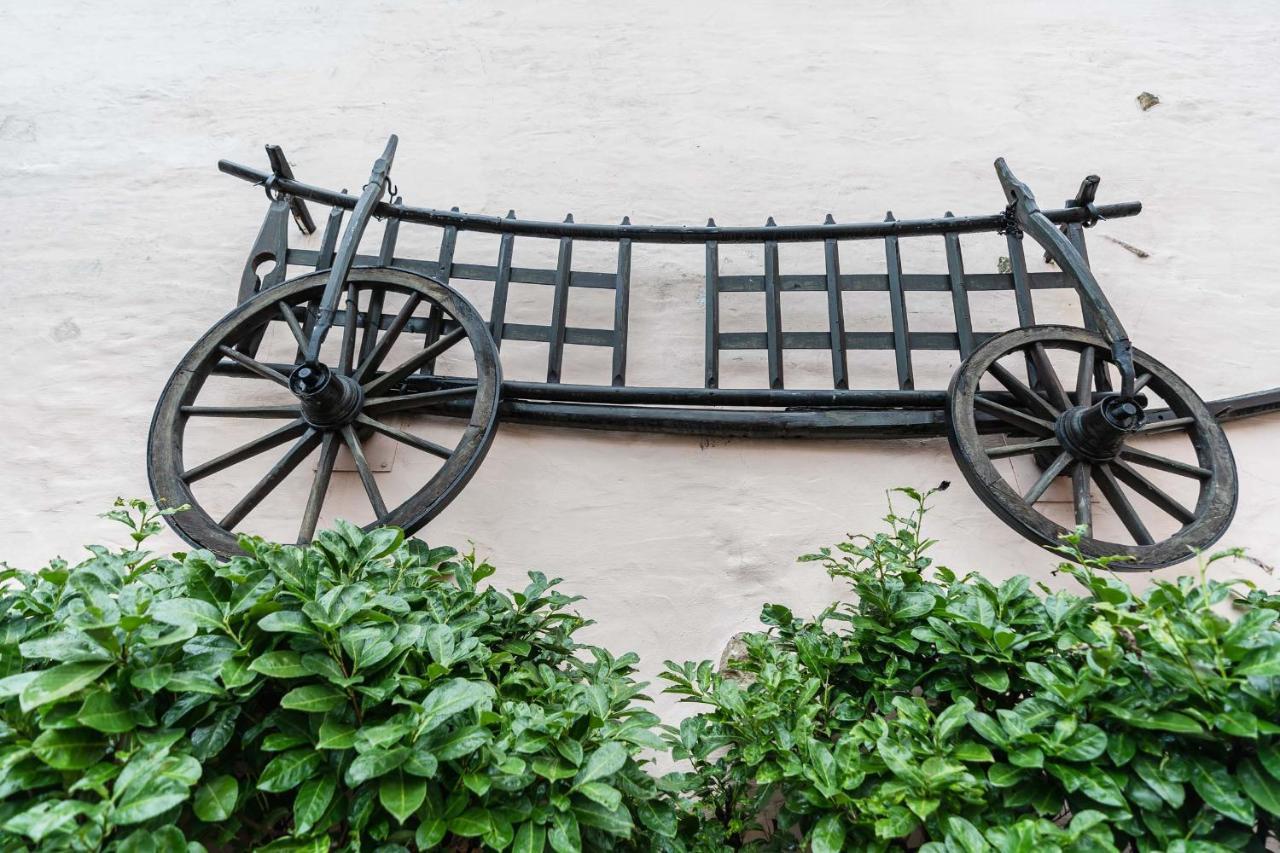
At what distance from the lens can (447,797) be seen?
85 centimetres

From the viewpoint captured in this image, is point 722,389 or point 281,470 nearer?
point 281,470

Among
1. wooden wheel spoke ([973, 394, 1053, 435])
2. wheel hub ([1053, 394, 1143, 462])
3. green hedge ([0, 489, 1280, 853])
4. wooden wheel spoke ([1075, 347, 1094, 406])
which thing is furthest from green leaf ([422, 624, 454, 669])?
wooden wheel spoke ([1075, 347, 1094, 406])

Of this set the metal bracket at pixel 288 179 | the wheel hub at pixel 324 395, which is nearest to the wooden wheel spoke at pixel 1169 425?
the wheel hub at pixel 324 395

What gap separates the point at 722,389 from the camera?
1702 mm

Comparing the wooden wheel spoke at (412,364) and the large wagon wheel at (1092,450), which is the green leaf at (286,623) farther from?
the large wagon wheel at (1092,450)

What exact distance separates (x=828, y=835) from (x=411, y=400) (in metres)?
1.17

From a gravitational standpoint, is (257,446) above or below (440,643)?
above

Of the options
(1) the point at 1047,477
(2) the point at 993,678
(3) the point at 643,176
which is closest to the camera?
(2) the point at 993,678

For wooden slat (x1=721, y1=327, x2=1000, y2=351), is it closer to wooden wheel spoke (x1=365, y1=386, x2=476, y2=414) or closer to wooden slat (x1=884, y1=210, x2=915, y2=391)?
wooden slat (x1=884, y1=210, x2=915, y2=391)

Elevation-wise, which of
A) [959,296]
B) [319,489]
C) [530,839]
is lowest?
[530,839]

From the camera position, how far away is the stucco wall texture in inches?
65.0

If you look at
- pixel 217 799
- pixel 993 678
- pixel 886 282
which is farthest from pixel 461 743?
pixel 886 282

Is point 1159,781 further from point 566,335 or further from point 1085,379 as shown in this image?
point 566,335

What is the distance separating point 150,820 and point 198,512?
825mm
